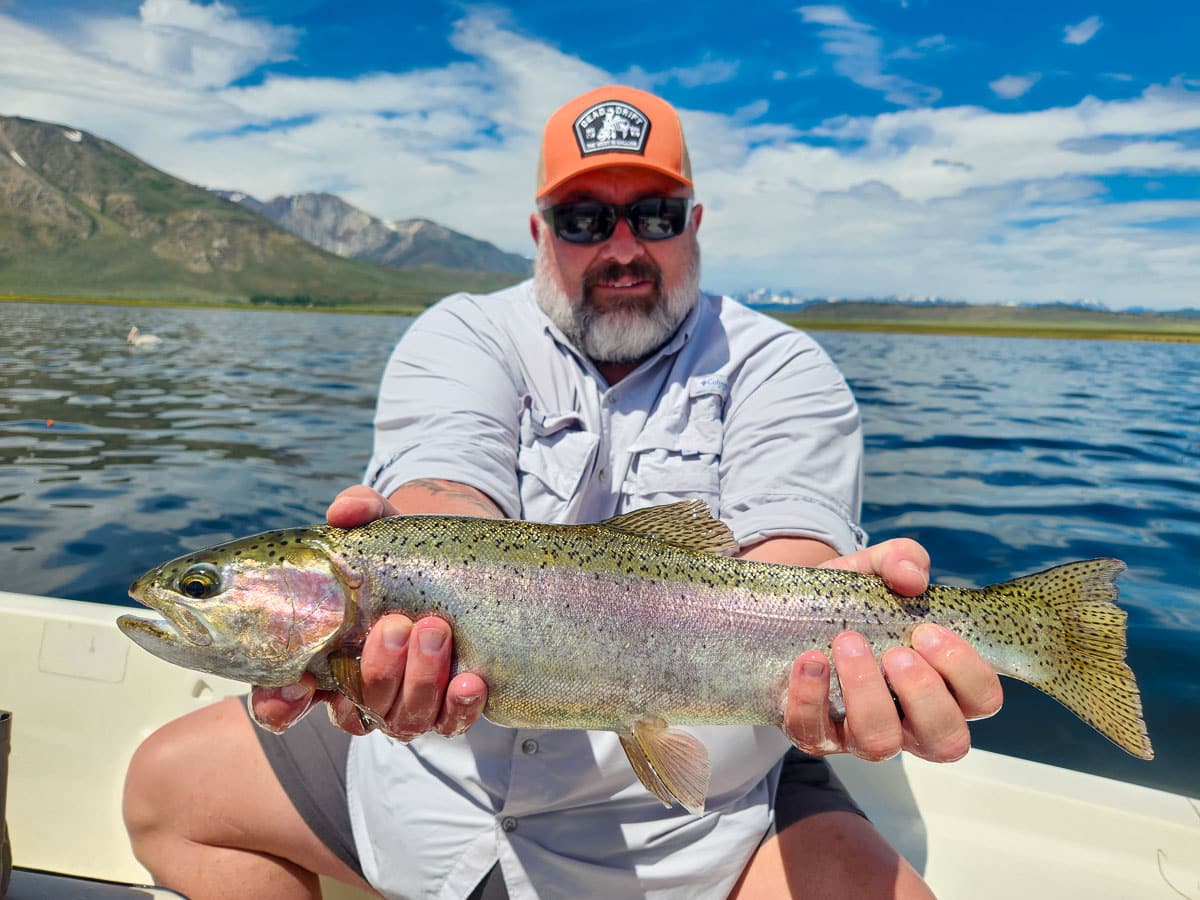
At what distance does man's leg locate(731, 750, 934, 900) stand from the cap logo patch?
318 cm

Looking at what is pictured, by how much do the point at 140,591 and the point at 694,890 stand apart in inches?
82.2

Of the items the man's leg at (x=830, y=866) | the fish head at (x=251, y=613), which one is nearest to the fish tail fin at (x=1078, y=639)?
the man's leg at (x=830, y=866)

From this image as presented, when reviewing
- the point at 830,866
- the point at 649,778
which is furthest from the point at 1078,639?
the point at 649,778

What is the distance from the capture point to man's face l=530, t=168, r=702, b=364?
14.2 feet

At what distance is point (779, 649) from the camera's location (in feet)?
8.48

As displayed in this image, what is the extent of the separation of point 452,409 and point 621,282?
125 cm

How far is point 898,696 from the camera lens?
2510mm

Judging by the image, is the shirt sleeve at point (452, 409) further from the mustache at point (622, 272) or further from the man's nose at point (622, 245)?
the man's nose at point (622, 245)

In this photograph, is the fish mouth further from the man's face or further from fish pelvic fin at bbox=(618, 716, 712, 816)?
the man's face

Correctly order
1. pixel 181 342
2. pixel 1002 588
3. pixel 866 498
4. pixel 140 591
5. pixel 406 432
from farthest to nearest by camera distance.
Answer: pixel 181 342 < pixel 866 498 < pixel 406 432 < pixel 1002 588 < pixel 140 591

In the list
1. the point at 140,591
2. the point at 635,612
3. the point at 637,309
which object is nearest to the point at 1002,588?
the point at 635,612

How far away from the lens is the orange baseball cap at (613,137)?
428cm

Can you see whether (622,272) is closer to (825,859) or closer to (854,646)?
(854,646)

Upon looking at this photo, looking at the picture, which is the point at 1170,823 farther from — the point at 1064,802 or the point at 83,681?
the point at 83,681
